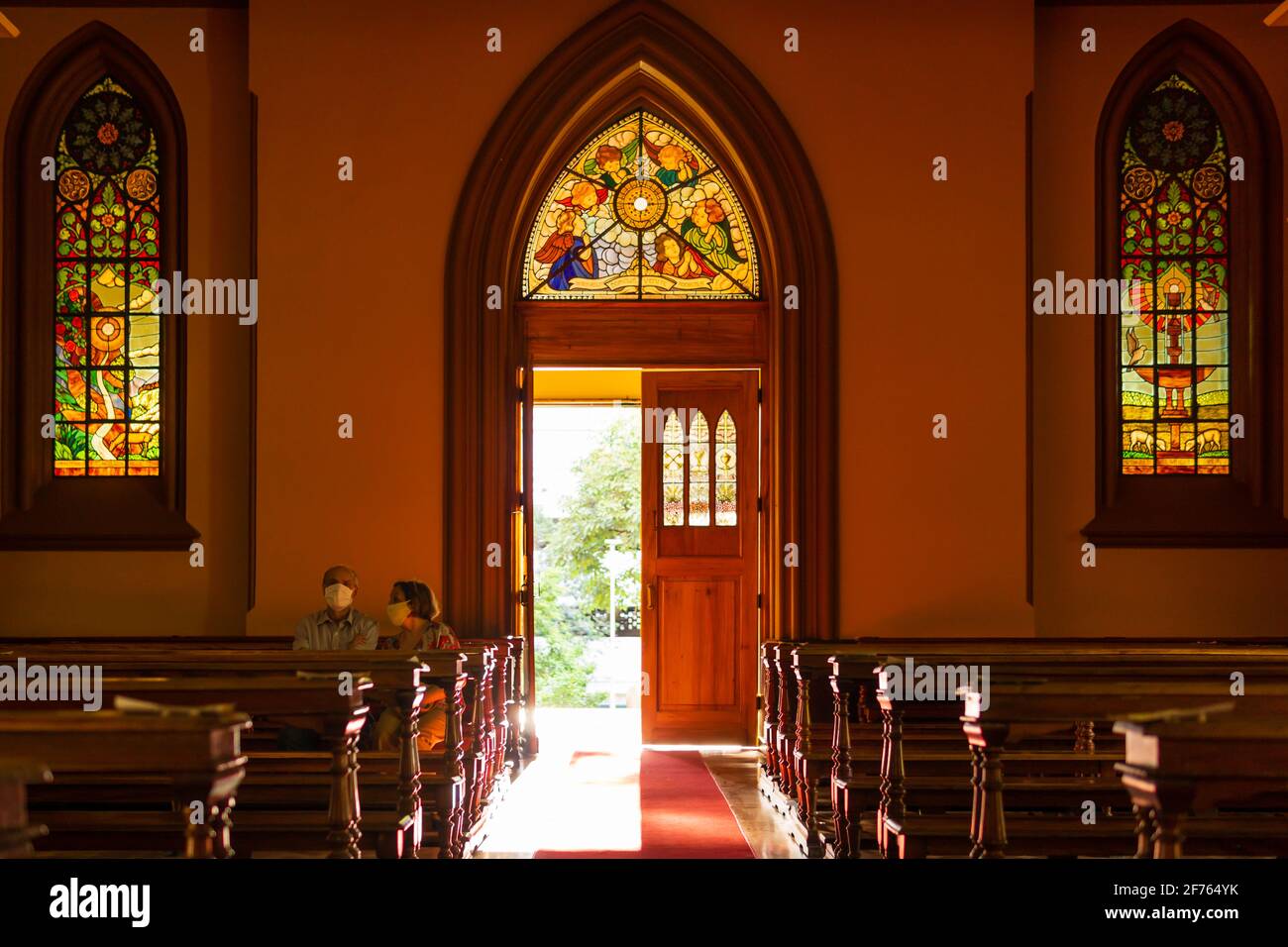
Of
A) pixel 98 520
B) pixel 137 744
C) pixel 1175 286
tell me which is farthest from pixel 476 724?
pixel 1175 286

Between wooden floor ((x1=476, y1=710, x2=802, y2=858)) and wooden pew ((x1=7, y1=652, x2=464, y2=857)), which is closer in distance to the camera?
wooden pew ((x1=7, y1=652, x2=464, y2=857))

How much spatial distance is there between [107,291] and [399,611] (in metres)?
3.56

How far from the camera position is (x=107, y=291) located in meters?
8.44

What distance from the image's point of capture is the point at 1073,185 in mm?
8352

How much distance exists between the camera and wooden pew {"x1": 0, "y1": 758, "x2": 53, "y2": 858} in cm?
228

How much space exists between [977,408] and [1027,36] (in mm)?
2235

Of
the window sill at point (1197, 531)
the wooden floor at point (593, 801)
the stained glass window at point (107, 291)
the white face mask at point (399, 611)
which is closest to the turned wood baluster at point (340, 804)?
the wooden floor at point (593, 801)

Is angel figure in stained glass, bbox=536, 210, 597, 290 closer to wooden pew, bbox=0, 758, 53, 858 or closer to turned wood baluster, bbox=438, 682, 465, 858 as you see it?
turned wood baluster, bbox=438, 682, 465, 858

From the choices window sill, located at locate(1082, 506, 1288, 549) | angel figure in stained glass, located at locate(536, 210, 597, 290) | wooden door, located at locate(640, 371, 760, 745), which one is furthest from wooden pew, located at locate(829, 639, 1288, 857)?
angel figure in stained glass, located at locate(536, 210, 597, 290)

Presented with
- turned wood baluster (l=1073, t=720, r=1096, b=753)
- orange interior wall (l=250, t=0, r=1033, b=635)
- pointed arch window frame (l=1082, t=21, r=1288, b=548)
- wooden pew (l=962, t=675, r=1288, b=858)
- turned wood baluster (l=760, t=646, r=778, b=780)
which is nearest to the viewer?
wooden pew (l=962, t=675, r=1288, b=858)

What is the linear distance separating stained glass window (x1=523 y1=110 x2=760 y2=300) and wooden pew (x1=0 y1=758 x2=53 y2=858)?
21.6 ft
